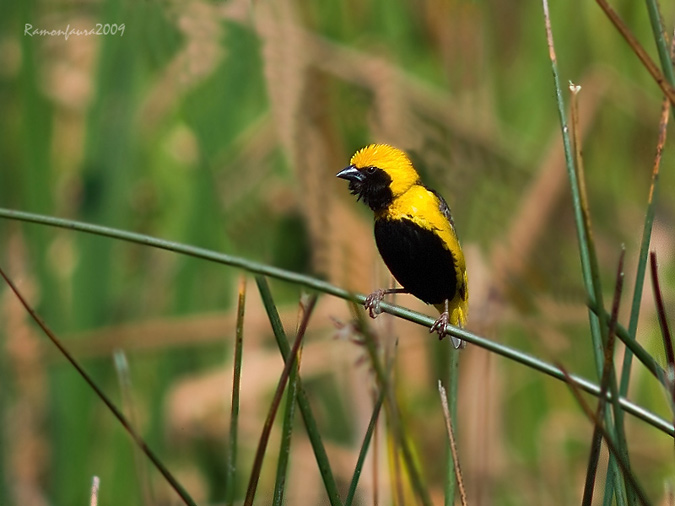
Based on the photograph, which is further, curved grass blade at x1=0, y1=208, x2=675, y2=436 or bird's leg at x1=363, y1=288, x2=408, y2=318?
bird's leg at x1=363, y1=288, x2=408, y2=318

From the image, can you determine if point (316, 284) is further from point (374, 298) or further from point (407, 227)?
point (407, 227)

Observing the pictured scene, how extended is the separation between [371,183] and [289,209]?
4.94ft

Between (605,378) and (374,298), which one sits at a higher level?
(374,298)

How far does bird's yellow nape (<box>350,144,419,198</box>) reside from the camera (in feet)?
6.16

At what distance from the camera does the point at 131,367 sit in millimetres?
2977

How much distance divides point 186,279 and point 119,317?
0.88 ft

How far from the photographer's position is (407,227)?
1.86m

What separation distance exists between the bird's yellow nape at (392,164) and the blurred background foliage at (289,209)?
2.05 ft

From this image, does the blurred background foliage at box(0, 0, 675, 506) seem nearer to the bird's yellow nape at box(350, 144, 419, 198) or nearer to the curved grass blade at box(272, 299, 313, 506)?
the bird's yellow nape at box(350, 144, 419, 198)

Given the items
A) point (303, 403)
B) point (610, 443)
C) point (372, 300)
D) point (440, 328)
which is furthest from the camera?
point (372, 300)

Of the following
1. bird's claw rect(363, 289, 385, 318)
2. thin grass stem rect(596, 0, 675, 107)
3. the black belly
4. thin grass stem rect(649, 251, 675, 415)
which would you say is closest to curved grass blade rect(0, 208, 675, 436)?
thin grass stem rect(649, 251, 675, 415)

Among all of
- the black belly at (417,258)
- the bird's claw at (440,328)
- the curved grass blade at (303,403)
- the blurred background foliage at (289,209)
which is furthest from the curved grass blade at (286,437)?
the blurred background foliage at (289,209)

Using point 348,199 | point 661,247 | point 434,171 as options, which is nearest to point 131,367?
point 348,199

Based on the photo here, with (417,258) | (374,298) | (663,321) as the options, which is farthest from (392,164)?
(663,321)
